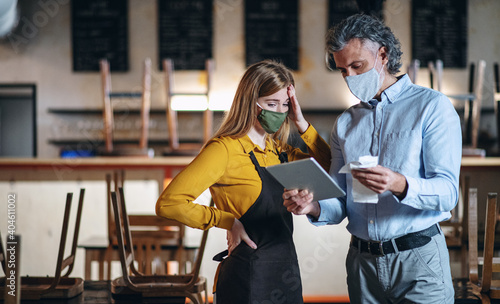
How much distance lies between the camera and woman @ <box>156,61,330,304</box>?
145 centimetres

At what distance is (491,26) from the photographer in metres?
5.51

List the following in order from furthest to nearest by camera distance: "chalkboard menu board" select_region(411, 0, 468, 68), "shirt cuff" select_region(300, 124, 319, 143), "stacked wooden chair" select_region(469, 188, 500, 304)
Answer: "chalkboard menu board" select_region(411, 0, 468, 68) → "stacked wooden chair" select_region(469, 188, 500, 304) → "shirt cuff" select_region(300, 124, 319, 143)

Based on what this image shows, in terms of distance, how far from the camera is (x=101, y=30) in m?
5.42

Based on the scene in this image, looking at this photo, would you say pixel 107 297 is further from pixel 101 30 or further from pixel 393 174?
pixel 101 30

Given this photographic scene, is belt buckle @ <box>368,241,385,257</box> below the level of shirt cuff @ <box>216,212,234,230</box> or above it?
below

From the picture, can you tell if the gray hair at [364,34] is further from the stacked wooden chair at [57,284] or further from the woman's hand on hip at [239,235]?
the stacked wooden chair at [57,284]

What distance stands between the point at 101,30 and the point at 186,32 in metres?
0.95

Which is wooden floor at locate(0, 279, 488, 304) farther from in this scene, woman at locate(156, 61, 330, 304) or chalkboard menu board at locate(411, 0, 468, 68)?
chalkboard menu board at locate(411, 0, 468, 68)

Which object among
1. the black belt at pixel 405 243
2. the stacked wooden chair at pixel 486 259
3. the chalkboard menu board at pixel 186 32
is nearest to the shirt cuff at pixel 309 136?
the black belt at pixel 405 243

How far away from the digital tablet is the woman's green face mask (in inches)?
10.9

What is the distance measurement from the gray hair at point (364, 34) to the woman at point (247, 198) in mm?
224

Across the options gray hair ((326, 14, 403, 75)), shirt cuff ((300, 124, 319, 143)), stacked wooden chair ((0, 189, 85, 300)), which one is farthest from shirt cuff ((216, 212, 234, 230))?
stacked wooden chair ((0, 189, 85, 300))

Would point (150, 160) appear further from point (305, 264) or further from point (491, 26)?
point (491, 26)

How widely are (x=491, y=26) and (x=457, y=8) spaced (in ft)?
1.56
